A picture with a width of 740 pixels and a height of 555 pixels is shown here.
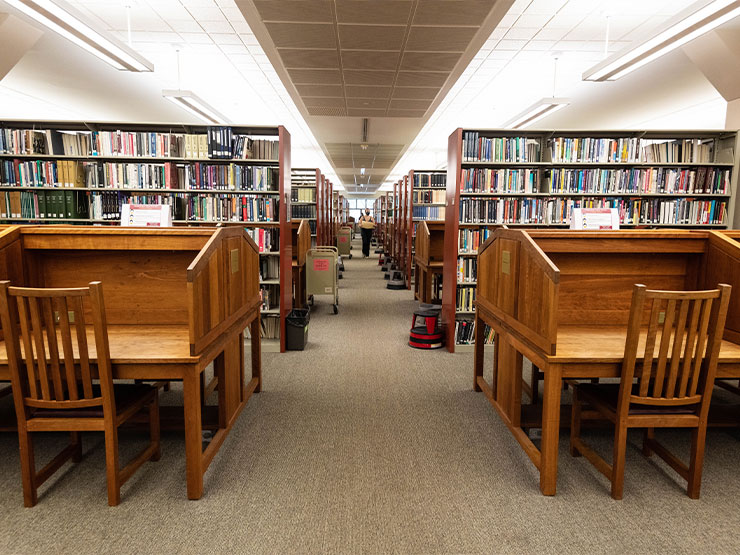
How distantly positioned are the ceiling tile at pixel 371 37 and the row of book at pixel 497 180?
146 centimetres

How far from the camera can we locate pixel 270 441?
2.82 m

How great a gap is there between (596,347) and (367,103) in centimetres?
577

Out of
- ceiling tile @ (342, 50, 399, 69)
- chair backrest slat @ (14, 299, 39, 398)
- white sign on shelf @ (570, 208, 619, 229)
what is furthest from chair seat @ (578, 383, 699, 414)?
ceiling tile @ (342, 50, 399, 69)

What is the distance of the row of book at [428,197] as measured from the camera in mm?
8984

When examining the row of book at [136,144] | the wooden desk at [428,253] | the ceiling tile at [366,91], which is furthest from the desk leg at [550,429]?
the ceiling tile at [366,91]

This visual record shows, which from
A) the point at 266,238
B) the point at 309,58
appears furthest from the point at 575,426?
the point at 309,58

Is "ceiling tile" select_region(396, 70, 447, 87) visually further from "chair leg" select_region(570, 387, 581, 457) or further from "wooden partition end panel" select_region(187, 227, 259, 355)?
"chair leg" select_region(570, 387, 581, 457)

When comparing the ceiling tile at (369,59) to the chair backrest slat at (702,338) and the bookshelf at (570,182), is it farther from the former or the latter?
the chair backrest slat at (702,338)

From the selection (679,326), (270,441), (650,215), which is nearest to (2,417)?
(270,441)

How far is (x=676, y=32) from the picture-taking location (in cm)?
400

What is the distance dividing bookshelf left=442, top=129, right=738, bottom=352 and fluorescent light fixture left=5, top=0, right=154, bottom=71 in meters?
3.45

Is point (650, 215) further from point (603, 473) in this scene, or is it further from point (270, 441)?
point (270, 441)

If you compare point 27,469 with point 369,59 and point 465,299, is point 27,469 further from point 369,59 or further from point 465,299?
point 369,59

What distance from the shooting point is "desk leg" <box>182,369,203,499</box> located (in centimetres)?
214
